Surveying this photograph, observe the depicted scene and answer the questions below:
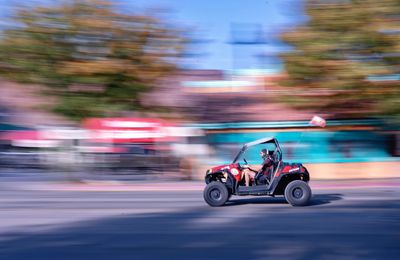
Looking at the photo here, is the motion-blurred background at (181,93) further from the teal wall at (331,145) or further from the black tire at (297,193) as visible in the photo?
the black tire at (297,193)

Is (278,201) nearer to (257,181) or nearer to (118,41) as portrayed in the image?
(257,181)

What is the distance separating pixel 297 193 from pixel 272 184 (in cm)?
59

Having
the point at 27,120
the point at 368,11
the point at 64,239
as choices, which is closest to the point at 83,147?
the point at 27,120

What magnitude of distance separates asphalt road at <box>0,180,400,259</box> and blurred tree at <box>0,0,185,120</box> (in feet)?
29.9

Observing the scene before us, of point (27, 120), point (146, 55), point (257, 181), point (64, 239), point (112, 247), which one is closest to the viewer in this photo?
point (112, 247)

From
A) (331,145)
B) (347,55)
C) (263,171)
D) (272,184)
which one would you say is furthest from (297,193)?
(331,145)

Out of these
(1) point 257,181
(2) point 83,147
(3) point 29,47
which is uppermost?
(3) point 29,47

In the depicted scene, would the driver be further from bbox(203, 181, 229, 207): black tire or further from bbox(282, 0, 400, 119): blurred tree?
bbox(282, 0, 400, 119): blurred tree

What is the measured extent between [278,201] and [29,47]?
526 inches

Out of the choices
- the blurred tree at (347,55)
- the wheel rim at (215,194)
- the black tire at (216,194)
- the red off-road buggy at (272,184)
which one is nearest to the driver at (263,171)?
the red off-road buggy at (272,184)

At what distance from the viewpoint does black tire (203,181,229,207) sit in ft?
46.9

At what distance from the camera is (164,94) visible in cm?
2753

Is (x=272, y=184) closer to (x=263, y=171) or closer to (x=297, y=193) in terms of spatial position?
(x=263, y=171)

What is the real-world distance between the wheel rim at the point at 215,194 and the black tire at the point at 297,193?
1520 mm
